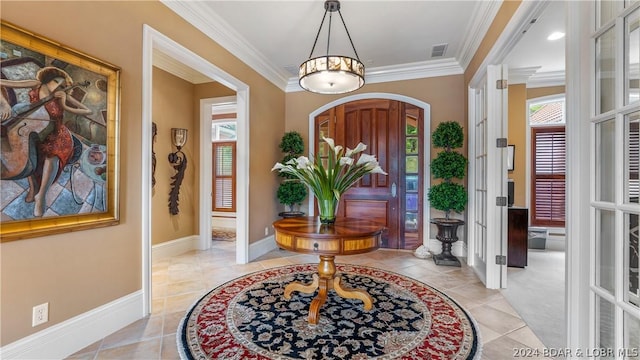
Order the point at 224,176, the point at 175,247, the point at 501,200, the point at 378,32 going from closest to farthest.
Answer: the point at 501,200, the point at 378,32, the point at 175,247, the point at 224,176

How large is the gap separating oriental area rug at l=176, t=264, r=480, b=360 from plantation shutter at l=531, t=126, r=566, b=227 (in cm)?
375

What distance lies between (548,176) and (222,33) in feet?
19.6

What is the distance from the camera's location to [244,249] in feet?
12.7

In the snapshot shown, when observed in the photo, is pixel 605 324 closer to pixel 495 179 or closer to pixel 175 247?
pixel 495 179

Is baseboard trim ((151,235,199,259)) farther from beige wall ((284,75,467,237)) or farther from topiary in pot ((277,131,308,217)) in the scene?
beige wall ((284,75,467,237))

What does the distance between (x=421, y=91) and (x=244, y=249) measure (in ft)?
12.2

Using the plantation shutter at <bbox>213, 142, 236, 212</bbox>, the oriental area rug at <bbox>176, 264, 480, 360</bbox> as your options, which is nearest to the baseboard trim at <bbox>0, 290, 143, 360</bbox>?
the oriental area rug at <bbox>176, 264, 480, 360</bbox>

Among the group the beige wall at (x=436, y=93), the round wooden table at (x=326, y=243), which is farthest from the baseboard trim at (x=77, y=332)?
the beige wall at (x=436, y=93)

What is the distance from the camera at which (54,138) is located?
5.78ft

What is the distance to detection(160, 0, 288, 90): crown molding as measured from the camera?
9.16 ft

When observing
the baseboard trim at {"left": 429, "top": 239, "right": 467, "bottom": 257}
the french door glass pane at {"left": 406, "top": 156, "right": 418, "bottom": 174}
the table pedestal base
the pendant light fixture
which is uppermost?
the pendant light fixture

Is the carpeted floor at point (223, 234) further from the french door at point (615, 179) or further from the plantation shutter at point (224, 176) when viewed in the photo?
the french door at point (615, 179)


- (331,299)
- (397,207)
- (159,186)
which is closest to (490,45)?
(397,207)

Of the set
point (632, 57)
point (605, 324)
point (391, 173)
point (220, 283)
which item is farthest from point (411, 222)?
point (632, 57)
